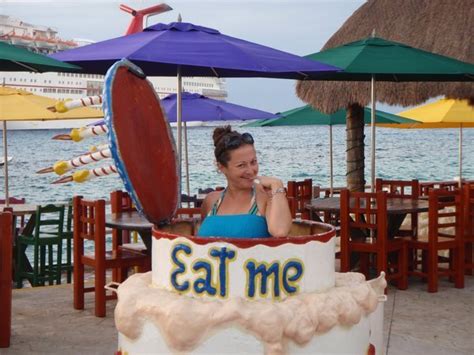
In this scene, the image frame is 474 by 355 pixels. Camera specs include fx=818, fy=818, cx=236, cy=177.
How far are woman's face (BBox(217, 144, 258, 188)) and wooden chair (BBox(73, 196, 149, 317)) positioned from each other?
2557 millimetres

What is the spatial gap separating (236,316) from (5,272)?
227 centimetres

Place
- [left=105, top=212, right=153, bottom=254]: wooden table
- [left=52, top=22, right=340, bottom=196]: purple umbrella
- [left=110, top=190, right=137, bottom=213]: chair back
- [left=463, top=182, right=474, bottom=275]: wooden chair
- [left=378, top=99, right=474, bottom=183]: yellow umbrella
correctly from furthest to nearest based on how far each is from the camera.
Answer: [left=378, top=99, right=474, bottom=183]: yellow umbrella < [left=463, top=182, right=474, bottom=275]: wooden chair < [left=110, top=190, right=137, bottom=213]: chair back < [left=105, top=212, right=153, bottom=254]: wooden table < [left=52, top=22, right=340, bottom=196]: purple umbrella

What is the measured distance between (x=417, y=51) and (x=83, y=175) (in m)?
4.10

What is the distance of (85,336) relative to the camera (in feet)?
17.1

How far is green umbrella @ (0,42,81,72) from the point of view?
5438 millimetres

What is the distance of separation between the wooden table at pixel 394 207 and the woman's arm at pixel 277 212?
129 inches

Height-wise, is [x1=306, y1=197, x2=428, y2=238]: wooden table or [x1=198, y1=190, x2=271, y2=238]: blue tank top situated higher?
[x1=198, y1=190, x2=271, y2=238]: blue tank top

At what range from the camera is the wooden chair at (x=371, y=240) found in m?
6.27

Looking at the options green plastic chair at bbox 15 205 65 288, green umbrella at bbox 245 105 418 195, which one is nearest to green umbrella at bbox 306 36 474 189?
green plastic chair at bbox 15 205 65 288

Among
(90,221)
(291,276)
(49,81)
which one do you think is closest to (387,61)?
(90,221)

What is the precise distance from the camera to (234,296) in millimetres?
3053

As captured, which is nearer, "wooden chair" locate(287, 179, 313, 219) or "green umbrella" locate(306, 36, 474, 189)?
"green umbrella" locate(306, 36, 474, 189)

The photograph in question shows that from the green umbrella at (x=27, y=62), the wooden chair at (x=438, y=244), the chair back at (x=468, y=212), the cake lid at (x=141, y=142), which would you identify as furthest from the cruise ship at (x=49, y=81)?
the cake lid at (x=141, y=142)

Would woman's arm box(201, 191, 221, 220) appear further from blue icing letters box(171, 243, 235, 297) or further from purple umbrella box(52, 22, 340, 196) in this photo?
purple umbrella box(52, 22, 340, 196)
